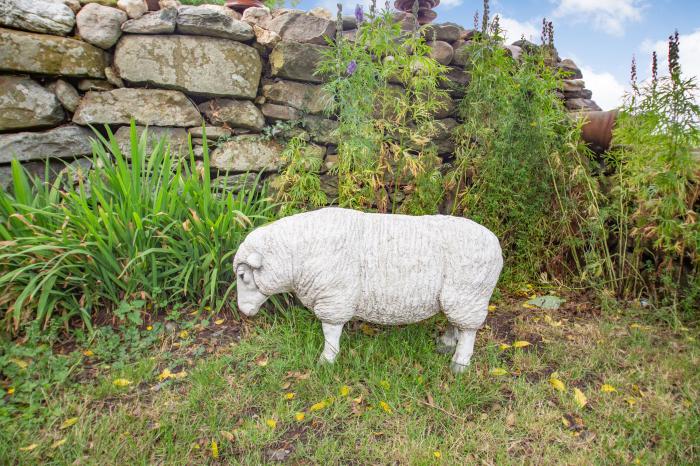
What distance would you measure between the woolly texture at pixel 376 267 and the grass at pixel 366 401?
0.44m

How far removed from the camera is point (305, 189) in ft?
13.1

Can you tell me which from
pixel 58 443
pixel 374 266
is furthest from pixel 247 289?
pixel 58 443

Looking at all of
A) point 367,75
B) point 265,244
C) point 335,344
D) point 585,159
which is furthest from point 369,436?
point 585,159

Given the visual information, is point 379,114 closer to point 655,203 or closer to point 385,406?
point 655,203

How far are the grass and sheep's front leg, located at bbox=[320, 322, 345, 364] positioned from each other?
66mm

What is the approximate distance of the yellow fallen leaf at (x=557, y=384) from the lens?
8.50 feet

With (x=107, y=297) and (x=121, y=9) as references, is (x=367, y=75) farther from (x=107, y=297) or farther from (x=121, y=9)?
(x=107, y=297)

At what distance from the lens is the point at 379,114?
4.32 m

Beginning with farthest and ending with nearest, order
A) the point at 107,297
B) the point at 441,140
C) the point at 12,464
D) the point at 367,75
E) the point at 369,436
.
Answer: the point at 441,140
the point at 367,75
the point at 107,297
the point at 369,436
the point at 12,464

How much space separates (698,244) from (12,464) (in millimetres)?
4456

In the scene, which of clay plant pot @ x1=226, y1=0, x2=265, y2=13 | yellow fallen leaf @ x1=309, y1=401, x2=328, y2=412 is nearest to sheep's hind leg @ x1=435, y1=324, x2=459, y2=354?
yellow fallen leaf @ x1=309, y1=401, x2=328, y2=412

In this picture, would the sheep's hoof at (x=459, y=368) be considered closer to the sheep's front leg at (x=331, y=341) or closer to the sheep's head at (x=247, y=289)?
the sheep's front leg at (x=331, y=341)

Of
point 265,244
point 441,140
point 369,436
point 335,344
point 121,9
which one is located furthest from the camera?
point 441,140

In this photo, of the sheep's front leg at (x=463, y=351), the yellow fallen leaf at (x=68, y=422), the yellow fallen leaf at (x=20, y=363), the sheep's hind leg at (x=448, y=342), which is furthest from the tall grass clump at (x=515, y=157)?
the yellow fallen leaf at (x=20, y=363)
